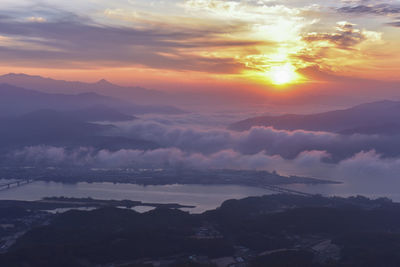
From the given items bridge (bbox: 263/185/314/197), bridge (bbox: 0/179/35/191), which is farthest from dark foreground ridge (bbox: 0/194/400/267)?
bridge (bbox: 0/179/35/191)

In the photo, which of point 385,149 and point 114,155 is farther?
point 385,149

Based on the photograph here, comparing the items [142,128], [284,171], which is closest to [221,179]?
[284,171]

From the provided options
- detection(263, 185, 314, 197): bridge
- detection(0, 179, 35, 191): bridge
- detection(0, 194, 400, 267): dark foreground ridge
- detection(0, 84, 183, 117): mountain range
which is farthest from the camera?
detection(0, 84, 183, 117): mountain range

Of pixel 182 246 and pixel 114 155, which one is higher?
pixel 114 155

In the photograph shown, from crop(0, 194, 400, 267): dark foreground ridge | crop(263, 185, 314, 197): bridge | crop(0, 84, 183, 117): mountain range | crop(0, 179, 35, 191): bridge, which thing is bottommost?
crop(0, 194, 400, 267): dark foreground ridge

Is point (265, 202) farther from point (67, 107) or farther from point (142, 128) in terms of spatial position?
point (67, 107)

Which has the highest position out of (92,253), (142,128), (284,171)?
(142,128)

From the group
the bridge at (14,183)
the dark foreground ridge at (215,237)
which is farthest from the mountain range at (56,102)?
the dark foreground ridge at (215,237)

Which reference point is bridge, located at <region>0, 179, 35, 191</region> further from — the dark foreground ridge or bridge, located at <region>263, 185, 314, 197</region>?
bridge, located at <region>263, 185, 314, 197</region>
